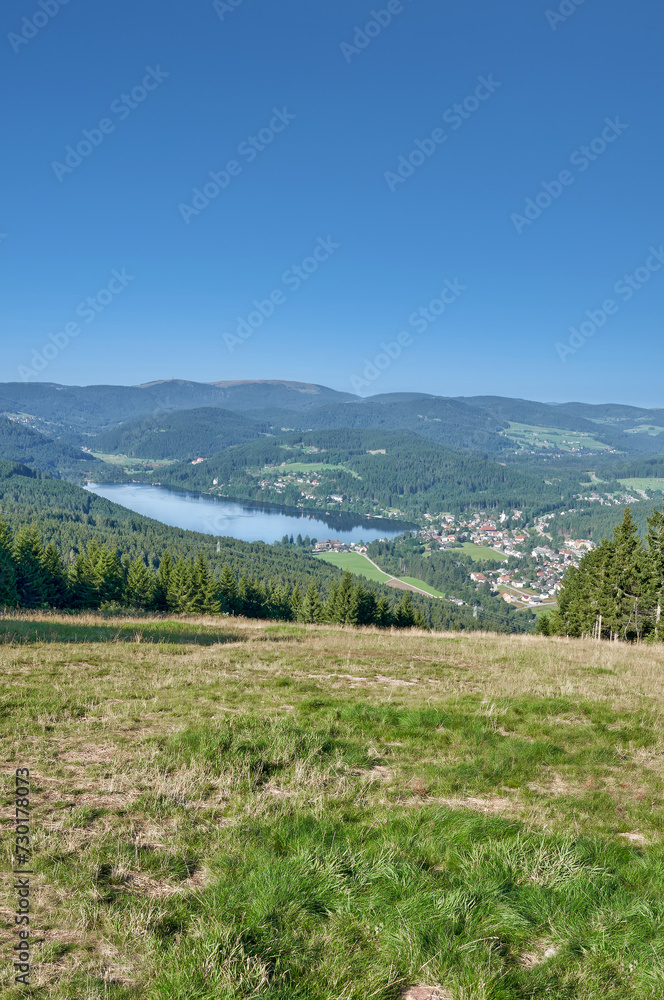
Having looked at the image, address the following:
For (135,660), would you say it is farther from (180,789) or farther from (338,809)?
(338,809)

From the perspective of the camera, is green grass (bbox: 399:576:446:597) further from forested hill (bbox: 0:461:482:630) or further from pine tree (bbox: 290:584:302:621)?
pine tree (bbox: 290:584:302:621)

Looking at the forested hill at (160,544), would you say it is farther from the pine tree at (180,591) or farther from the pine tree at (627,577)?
the pine tree at (627,577)

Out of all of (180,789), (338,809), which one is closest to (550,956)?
(338,809)

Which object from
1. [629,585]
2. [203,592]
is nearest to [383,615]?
[203,592]

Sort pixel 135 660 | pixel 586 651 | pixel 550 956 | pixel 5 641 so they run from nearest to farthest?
1. pixel 550 956
2. pixel 135 660
3. pixel 5 641
4. pixel 586 651

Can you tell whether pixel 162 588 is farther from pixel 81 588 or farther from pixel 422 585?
pixel 422 585

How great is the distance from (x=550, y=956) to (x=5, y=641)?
1554 centimetres

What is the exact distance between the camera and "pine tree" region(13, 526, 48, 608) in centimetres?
5341

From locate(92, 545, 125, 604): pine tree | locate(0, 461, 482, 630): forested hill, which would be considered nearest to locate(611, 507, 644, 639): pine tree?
locate(92, 545, 125, 604): pine tree

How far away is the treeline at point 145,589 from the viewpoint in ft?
181

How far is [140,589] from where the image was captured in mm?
59500

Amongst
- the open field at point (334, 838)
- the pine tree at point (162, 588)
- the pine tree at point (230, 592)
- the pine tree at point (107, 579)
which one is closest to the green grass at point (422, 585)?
the pine tree at point (230, 592)

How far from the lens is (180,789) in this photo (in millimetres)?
6480

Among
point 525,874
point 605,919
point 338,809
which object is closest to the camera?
point 605,919
